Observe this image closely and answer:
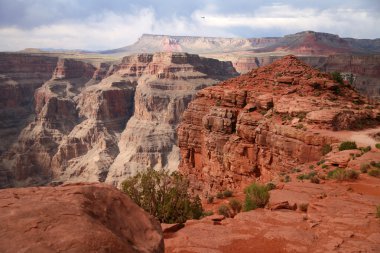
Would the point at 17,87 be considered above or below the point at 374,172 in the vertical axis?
below

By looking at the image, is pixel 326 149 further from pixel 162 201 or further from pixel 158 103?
pixel 158 103

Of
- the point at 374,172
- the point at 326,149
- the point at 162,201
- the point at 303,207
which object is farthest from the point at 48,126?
the point at 303,207

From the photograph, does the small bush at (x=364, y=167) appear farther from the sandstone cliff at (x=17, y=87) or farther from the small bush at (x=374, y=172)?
the sandstone cliff at (x=17, y=87)

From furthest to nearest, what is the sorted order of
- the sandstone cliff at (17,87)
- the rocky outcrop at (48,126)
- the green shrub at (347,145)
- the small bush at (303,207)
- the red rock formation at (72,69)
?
the red rock formation at (72,69), the sandstone cliff at (17,87), the rocky outcrop at (48,126), the green shrub at (347,145), the small bush at (303,207)

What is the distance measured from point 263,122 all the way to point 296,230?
18.1 metres

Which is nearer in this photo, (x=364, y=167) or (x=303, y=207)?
(x=303, y=207)

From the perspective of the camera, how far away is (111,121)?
105688 mm

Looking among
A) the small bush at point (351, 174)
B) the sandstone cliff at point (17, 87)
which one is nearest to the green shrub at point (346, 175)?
the small bush at point (351, 174)

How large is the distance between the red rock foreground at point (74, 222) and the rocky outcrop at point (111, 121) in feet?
233

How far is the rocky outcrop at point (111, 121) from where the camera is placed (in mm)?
84750

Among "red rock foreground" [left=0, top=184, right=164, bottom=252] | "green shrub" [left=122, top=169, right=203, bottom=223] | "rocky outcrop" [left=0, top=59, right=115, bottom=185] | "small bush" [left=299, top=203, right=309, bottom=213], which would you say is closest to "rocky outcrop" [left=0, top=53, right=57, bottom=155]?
"rocky outcrop" [left=0, top=59, right=115, bottom=185]

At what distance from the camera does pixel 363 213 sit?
12703 mm

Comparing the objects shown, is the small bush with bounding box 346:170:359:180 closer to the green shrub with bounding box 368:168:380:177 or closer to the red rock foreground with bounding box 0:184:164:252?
the green shrub with bounding box 368:168:380:177

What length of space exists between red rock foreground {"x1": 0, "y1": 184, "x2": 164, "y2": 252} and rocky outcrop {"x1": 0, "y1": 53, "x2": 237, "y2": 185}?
233 ft
